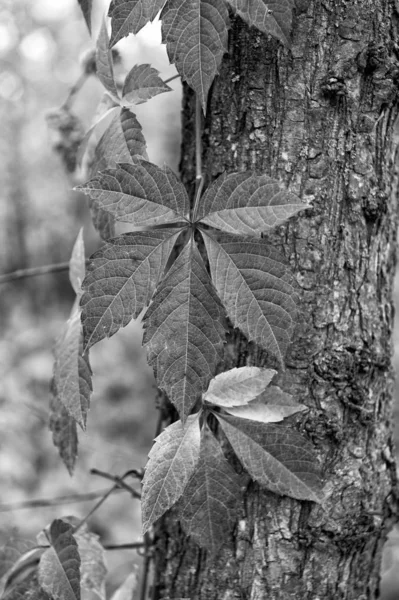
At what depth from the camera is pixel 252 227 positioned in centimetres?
57

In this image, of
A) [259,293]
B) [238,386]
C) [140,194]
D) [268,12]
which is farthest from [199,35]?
[238,386]

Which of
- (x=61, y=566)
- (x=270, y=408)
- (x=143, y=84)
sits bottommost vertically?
(x=61, y=566)

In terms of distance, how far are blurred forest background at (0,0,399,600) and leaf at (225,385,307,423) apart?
0.65 meters

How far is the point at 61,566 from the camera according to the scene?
2.32ft

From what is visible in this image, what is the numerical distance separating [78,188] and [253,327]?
0.23 meters

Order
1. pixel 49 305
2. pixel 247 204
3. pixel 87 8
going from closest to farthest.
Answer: pixel 247 204 → pixel 87 8 → pixel 49 305

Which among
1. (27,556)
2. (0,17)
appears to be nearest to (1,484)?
(27,556)

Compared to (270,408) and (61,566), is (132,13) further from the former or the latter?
(61,566)

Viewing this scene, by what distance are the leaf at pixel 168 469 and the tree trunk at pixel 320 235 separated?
0.38 feet

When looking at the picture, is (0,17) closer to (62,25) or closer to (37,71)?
(62,25)

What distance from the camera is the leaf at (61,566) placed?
0.69 m

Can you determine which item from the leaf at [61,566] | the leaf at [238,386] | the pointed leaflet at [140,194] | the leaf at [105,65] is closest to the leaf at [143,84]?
the leaf at [105,65]

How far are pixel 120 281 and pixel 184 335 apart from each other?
88 mm

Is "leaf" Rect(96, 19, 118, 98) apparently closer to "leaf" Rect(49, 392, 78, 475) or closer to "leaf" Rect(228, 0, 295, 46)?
"leaf" Rect(228, 0, 295, 46)
